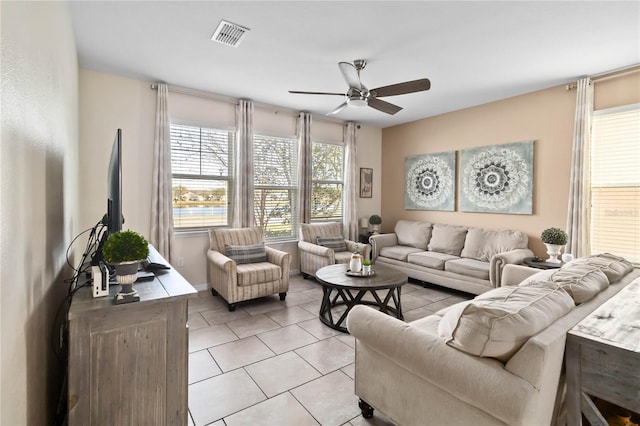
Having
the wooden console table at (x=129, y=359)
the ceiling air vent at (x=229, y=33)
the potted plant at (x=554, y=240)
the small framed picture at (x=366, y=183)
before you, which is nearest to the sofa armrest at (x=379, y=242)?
the small framed picture at (x=366, y=183)

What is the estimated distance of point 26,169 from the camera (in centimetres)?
112

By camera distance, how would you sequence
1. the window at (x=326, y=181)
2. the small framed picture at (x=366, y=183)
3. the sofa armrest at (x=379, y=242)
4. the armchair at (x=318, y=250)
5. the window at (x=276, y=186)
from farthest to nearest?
the small framed picture at (x=366, y=183) → the window at (x=326, y=181) → the sofa armrest at (x=379, y=242) → the window at (x=276, y=186) → the armchair at (x=318, y=250)

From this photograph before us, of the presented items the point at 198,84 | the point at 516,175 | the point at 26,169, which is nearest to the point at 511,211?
the point at 516,175

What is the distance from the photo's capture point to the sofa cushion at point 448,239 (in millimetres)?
4797

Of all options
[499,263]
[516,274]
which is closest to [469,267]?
[499,263]

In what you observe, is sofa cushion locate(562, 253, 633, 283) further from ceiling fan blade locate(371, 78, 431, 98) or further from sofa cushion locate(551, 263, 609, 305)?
ceiling fan blade locate(371, 78, 431, 98)

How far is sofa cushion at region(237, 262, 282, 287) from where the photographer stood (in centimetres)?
365

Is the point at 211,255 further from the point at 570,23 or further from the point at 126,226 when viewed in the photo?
the point at 570,23

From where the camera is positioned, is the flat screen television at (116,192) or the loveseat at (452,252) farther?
the loveseat at (452,252)

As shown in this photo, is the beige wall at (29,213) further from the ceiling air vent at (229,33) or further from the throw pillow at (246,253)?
the throw pillow at (246,253)

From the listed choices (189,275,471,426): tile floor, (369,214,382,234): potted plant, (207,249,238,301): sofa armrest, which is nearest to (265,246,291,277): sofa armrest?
(189,275,471,426): tile floor

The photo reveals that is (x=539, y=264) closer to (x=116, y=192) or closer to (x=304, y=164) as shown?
(x=304, y=164)

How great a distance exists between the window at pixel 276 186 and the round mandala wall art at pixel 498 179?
9.15ft

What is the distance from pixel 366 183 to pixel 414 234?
1.47m
